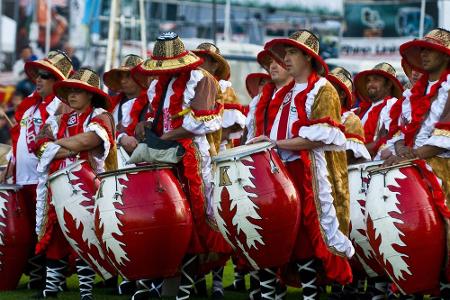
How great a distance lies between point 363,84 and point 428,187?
11.7 ft

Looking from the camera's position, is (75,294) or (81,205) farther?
(75,294)

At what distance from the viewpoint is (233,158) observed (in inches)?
307

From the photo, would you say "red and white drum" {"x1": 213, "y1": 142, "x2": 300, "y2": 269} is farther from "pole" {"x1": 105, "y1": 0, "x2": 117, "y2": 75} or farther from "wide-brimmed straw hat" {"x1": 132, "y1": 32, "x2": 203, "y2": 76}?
"pole" {"x1": 105, "y1": 0, "x2": 117, "y2": 75}

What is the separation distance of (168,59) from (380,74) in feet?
8.92

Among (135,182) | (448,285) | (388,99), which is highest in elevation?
(388,99)

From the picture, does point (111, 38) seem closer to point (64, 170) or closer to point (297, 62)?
point (64, 170)

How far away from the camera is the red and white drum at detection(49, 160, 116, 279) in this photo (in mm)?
8812

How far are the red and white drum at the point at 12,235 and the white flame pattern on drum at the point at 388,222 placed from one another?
11.3ft

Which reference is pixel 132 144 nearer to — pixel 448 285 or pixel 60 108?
pixel 60 108

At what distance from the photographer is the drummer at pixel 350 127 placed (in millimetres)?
9586

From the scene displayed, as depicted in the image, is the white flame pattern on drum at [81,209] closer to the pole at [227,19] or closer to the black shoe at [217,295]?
the black shoe at [217,295]

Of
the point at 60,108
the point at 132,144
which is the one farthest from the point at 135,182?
the point at 60,108

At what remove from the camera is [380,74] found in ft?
35.5

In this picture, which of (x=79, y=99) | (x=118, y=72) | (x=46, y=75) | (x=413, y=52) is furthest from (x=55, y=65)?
(x=413, y=52)
